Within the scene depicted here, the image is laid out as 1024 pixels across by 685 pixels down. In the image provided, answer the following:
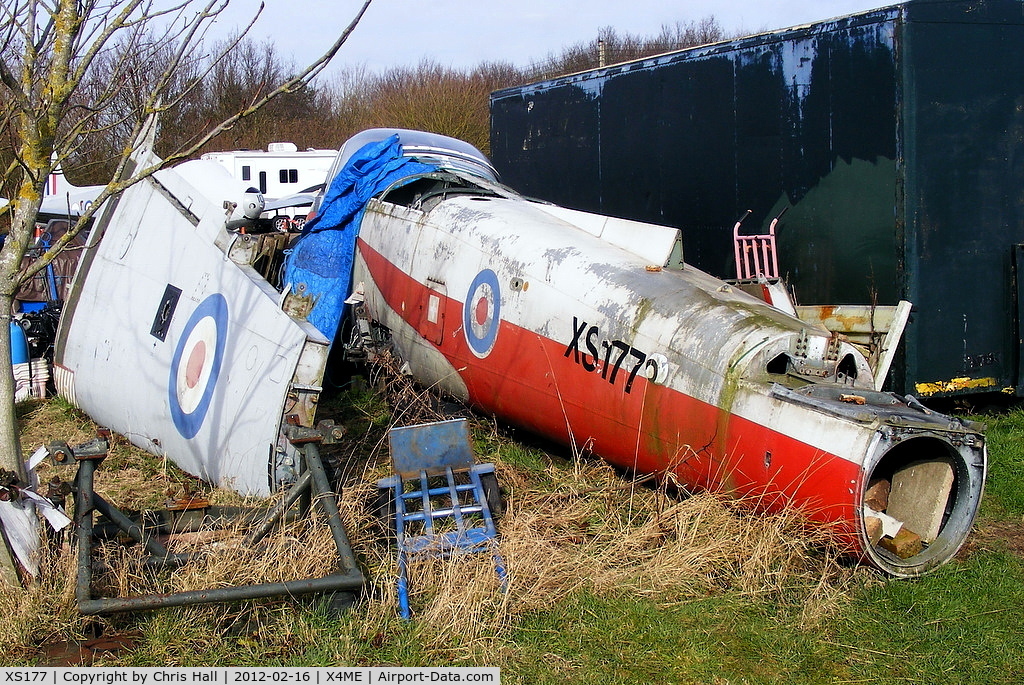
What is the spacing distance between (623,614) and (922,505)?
2.06 meters

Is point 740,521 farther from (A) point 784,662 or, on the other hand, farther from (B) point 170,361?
(B) point 170,361

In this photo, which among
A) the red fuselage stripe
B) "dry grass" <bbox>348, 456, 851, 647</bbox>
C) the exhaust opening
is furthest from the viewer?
the exhaust opening

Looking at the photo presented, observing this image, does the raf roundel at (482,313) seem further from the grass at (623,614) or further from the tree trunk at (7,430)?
the tree trunk at (7,430)

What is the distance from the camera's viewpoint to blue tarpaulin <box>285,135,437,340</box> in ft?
29.5

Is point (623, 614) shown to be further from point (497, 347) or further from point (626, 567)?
point (497, 347)

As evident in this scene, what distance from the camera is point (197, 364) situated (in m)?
7.12

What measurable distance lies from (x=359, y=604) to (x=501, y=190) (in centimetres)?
529

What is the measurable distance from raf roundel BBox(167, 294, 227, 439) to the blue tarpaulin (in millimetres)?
1688

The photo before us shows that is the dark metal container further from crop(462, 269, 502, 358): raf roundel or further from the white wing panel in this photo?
the white wing panel

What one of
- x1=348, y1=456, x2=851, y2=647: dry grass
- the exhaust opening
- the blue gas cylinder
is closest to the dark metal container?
the exhaust opening

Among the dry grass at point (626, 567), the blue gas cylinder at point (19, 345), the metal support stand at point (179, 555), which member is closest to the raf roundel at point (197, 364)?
the metal support stand at point (179, 555)

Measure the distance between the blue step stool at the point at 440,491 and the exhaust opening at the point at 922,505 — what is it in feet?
7.37
